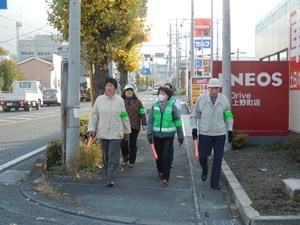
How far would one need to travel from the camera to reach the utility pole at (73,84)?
8883 mm

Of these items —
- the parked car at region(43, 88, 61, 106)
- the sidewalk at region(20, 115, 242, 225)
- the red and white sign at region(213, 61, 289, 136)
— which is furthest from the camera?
the parked car at region(43, 88, 61, 106)

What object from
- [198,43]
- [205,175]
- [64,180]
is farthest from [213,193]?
[198,43]

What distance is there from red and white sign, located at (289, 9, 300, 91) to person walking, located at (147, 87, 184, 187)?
14.4 ft

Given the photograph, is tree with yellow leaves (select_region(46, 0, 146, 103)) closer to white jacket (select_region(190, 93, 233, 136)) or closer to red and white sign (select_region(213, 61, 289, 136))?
red and white sign (select_region(213, 61, 289, 136))

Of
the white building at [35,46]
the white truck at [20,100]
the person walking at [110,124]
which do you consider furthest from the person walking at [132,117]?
the white building at [35,46]

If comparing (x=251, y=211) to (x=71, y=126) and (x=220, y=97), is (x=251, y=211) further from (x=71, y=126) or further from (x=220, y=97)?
(x=71, y=126)

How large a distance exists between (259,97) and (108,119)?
547 centimetres

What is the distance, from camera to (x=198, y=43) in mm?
40562

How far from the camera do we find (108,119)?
8258mm

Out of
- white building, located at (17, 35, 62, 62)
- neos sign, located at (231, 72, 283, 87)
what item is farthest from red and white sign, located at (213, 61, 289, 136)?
white building, located at (17, 35, 62, 62)

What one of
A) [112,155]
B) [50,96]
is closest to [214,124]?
[112,155]

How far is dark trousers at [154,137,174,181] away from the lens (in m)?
8.38

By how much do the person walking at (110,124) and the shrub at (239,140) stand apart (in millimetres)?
4128

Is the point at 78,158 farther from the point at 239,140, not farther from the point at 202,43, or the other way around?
the point at 202,43
